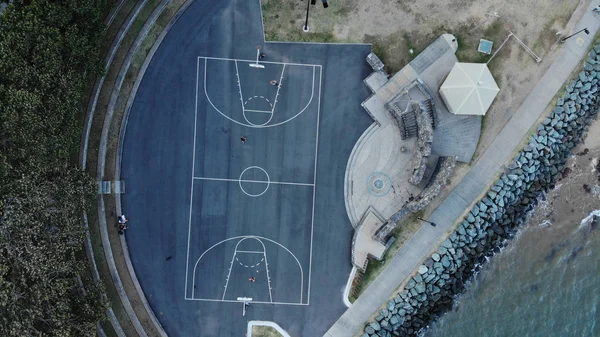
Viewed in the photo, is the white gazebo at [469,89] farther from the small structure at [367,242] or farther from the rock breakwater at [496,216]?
the small structure at [367,242]

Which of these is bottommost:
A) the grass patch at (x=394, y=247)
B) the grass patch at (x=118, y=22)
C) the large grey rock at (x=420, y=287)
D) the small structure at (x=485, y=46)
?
the large grey rock at (x=420, y=287)

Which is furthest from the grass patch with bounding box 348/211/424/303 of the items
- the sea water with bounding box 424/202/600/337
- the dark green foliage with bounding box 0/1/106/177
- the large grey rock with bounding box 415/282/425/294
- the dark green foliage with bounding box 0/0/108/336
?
the dark green foliage with bounding box 0/1/106/177

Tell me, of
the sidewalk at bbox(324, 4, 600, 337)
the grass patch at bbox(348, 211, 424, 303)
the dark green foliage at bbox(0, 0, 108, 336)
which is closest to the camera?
the dark green foliage at bbox(0, 0, 108, 336)

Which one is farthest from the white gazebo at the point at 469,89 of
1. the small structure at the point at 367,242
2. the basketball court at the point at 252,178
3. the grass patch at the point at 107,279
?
the grass patch at the point at 107,279

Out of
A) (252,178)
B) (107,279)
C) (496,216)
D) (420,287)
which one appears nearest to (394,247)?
(420,287)

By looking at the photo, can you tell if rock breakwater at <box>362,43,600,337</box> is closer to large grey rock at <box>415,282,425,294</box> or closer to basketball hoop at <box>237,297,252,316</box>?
large grey rock at <box>415,282,425,294</box>

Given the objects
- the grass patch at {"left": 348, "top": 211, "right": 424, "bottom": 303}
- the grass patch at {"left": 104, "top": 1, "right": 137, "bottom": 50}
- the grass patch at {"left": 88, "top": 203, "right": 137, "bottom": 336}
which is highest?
the grass patch at {"left": 104, "top": 1, "right": 137, "bottom": 50}

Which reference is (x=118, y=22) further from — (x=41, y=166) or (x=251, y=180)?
(x=251, y=180)

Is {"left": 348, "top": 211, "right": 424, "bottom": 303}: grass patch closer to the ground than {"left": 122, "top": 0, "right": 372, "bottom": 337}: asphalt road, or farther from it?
closer to the ground
